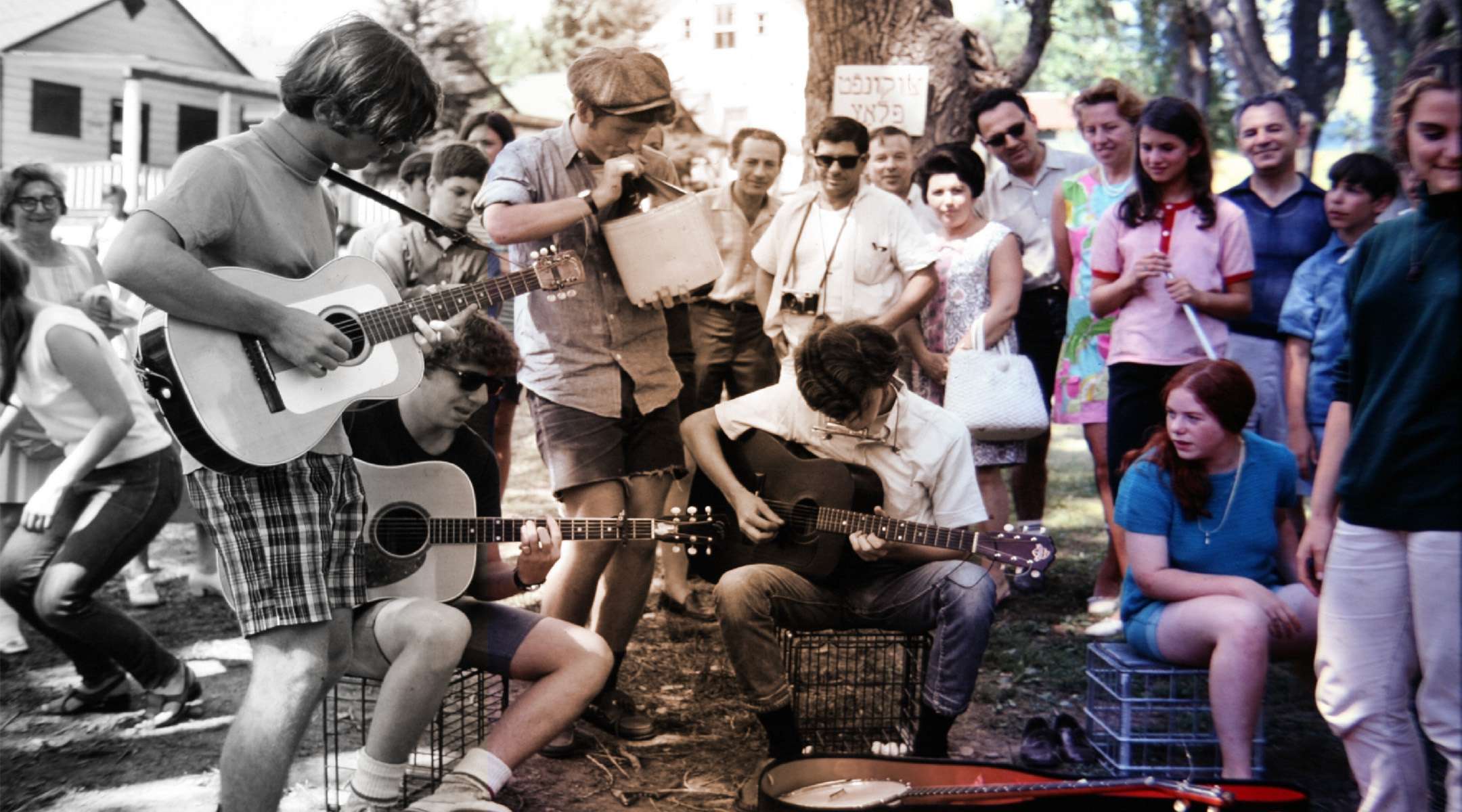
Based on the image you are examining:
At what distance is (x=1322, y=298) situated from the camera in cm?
397

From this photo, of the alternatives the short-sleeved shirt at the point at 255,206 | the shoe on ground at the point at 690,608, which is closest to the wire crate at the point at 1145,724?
the shoe on ground at the point at 690,608

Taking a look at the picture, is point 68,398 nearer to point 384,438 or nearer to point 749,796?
point 384,438

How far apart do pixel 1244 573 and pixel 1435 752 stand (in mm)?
985

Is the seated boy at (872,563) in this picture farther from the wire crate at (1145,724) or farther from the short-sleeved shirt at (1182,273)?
the short-sleeved shirt at (1182,273)

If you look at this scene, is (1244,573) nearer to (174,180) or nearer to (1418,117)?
(1418,117)

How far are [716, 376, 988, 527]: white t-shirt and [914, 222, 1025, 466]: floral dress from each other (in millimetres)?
1301

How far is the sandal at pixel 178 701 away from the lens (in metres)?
3.62

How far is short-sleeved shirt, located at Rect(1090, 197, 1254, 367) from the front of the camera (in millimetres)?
3961

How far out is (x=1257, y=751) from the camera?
3.06m

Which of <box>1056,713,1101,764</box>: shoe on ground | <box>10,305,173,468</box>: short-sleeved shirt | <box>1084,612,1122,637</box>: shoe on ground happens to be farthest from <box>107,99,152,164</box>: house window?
<box>1056,713,1101,764</box>: shoe on ground

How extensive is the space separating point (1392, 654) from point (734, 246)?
3.41m

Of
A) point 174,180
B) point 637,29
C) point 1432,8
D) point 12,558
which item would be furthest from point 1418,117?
point 637,29

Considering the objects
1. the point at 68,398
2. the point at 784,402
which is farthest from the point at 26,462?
the point at 784,402

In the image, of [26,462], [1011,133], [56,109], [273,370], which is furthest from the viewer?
[56,109]
